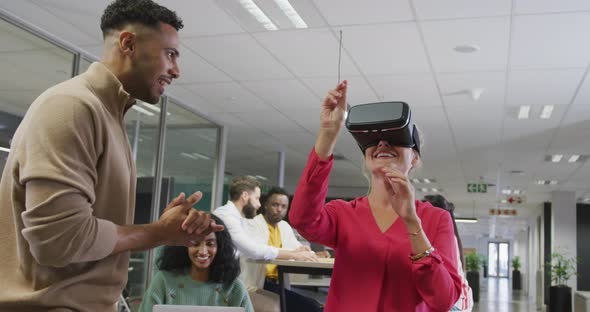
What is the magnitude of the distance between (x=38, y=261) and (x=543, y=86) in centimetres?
566

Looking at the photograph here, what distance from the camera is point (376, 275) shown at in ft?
4.98

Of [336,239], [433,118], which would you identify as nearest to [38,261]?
[336,239]

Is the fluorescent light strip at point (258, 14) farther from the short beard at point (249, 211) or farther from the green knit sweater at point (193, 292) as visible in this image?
the green knit sweater at point (193, 292)

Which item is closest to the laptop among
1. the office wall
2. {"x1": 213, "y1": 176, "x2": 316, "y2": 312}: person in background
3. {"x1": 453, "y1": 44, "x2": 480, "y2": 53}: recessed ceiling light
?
{"x1": 213, "y1": 176, "x2": 316, "y2": 312}: person in background

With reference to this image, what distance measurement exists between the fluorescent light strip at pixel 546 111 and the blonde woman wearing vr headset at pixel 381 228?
5.70 m

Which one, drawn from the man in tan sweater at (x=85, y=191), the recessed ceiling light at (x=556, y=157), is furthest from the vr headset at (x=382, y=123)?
the recessed ceiling light at (x=556, y=157)

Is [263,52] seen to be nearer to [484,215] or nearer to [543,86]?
[543,86]

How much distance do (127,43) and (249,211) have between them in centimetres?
345

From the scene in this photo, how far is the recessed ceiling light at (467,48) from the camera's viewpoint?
15.7ft

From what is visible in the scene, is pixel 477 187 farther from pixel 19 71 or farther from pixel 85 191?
pixel 85 191

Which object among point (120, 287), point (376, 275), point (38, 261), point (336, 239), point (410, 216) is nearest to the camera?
point (38, 261)

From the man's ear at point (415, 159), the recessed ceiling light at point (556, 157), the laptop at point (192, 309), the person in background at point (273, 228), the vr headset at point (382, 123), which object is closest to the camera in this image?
the vr headset at point (382, 123)

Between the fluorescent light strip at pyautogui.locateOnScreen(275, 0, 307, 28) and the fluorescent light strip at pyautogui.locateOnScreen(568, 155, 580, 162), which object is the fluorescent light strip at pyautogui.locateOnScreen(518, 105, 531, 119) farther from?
the fluorescent light strip at pyautogui.locateOnScreen(275, 0, 307, 28)

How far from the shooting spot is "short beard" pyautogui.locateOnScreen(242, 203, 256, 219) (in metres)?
4.66
